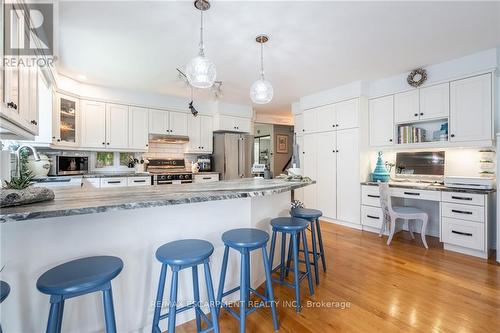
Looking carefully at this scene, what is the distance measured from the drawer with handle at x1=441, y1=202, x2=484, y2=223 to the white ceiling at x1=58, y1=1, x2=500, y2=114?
6.33ft

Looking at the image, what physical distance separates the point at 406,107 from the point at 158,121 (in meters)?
4.37

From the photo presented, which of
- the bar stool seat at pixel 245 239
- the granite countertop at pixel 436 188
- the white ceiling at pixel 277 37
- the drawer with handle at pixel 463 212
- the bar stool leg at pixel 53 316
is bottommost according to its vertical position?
the bar stool leg at pixel 53 316

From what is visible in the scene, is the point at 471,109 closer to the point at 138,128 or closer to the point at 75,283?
the point at 75,283

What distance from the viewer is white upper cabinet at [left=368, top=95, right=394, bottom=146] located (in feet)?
12.5

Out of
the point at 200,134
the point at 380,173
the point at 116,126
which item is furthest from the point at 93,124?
the point at 380,173

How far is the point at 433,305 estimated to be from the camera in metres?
1.92

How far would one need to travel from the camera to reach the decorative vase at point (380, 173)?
3.83m

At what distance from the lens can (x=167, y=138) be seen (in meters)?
4.75

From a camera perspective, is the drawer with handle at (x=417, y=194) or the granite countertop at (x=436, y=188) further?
the drawer with handle at (x=417, y=194)

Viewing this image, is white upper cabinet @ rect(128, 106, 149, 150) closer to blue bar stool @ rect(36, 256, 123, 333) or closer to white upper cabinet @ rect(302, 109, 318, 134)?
white upper cabinet @ rect(302, 109, 318, 134)

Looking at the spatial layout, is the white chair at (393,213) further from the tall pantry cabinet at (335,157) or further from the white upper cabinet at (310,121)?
the white upper cabinet at (310,121)

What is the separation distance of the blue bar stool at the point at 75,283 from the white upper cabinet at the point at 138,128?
363 centimetres

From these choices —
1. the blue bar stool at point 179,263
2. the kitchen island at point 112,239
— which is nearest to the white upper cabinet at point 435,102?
the kitchen island at point 112,239

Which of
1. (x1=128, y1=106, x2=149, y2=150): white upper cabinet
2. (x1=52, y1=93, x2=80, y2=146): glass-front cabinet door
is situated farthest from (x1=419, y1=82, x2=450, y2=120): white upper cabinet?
(x1=52, y1=93, x2=80, y2=146): glass-front cabinet door
